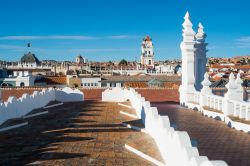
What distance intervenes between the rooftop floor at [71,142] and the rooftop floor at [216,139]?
1489 mm

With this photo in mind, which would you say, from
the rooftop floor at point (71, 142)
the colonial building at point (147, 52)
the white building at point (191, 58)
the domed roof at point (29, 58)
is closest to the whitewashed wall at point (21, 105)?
the rooftop floor at point (71, 142)

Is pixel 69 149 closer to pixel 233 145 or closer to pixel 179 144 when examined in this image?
pixel 179 144

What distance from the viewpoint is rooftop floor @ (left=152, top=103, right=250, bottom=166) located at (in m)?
8.78

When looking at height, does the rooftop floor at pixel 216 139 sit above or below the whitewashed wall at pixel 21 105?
below

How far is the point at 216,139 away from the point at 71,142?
4.23 metres

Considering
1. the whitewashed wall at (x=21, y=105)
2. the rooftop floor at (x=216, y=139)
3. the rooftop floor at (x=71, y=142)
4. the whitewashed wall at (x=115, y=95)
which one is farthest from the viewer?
the whitewashed wall at (x=115, y=95)

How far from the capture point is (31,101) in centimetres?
1652

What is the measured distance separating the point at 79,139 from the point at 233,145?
4.11 meters

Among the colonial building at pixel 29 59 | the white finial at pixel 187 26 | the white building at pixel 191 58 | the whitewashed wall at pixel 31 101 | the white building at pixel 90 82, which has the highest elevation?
the colonial building at pixel 29 59

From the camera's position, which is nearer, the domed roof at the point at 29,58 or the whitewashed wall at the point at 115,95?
the whitewashed wall at the point at 115,95

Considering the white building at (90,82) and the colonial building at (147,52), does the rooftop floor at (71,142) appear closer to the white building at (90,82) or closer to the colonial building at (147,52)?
the white building at (90,82)

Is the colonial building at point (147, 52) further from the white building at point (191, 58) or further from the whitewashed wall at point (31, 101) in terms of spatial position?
the white building at point (191, 58)

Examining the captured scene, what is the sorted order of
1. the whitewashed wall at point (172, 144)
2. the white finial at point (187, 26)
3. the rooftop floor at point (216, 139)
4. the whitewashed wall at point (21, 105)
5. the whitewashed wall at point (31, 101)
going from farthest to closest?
the white finial at point (187, 26)
the whitewashed wall at point (31, 101)
the whitewashed wall at point (21, 105)
the rooftop floor at point (216, 139)
the whitewashed wall at point (172, 144)

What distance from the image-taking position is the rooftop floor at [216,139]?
8.78 m
